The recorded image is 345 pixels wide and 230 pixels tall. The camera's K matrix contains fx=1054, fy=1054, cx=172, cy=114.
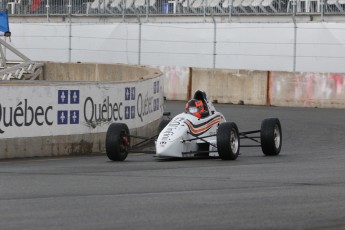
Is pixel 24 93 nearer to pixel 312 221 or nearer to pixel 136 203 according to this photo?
pixel 136 203

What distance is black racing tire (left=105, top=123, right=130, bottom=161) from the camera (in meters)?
16.8

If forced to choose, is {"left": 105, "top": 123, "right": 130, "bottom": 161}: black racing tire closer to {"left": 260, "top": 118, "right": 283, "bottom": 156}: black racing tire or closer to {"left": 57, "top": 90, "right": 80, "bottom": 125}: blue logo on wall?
{"left": 57, "top": 90, "right": 80, "bottom": 125}: blue logo on wall

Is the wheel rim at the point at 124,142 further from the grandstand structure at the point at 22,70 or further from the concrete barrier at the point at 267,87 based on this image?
the grandstand structure at the point at 22,70

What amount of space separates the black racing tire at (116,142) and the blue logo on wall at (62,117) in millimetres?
1846

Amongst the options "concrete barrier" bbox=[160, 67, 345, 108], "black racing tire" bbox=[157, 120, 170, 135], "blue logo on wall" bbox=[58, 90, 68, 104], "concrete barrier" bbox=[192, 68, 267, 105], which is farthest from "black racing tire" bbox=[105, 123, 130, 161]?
"concrete barrier" bbox=[192, 68, 267, 105]

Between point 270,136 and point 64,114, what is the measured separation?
3.66 metres

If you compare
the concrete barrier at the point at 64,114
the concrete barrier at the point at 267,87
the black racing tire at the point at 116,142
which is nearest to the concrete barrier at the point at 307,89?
the concrete barrier at the point at 267,87

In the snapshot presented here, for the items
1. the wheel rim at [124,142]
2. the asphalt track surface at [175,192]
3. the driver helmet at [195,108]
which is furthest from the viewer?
the driver helmet at [195,108]

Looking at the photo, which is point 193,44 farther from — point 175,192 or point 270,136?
point 175,192

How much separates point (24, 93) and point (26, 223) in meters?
9.03

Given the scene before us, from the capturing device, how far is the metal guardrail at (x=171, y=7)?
36.0m

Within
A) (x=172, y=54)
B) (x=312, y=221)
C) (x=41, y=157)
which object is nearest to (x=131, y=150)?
(x=41, y=157)

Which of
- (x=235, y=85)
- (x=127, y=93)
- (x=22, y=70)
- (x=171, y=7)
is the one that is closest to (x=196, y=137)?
(x=127, y=93)

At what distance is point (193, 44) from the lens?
122 feet
